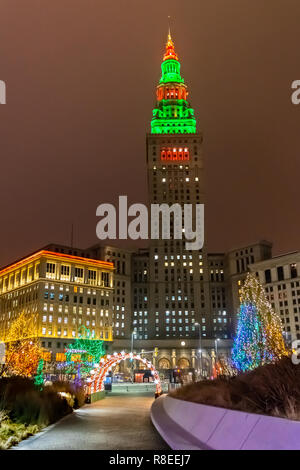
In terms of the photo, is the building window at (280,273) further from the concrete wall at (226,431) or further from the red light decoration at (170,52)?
the concrete wall at (226,431)

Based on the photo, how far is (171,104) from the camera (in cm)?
17525

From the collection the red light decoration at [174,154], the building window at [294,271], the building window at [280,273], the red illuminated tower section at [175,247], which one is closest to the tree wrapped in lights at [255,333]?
the building window at [294,271]

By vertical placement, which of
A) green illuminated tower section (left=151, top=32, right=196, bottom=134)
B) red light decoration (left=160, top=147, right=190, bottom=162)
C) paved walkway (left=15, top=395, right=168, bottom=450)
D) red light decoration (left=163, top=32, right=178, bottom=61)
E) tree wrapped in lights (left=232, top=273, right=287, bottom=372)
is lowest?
paved walkway (left=15, top=395, right=168, bottom=450)

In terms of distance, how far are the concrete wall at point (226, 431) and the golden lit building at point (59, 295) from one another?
340ft

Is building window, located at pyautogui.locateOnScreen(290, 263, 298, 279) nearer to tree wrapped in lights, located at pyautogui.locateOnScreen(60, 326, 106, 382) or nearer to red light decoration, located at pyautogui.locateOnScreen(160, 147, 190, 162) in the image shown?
red light decoration, located at pyautogui.locateOnScreen(160, 147, 190, 162)

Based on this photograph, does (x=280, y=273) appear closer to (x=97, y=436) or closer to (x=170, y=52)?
(x=170, y=52)

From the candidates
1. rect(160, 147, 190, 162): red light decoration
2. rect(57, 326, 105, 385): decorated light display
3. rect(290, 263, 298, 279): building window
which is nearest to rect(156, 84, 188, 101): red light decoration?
rect(160, 147, 190, 162): red light decoration

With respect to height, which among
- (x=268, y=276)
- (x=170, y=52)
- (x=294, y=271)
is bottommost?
(x=268, y=276)

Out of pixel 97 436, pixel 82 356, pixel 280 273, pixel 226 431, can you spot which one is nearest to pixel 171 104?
pixel 280 273

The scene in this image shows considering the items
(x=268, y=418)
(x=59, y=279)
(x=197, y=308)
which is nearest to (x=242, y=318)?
(x=268, y=418)

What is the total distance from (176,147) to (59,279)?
2701 inches

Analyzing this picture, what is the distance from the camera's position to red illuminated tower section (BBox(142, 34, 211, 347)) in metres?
149

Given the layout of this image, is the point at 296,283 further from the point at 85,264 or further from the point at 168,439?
the point at 168,439

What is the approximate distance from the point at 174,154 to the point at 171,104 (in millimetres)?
24099
